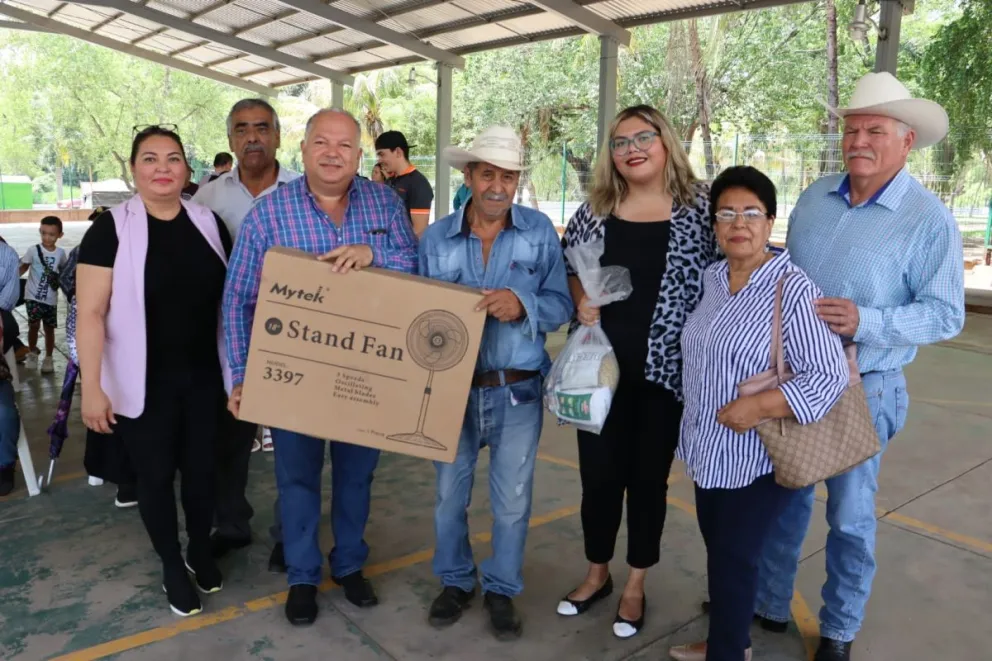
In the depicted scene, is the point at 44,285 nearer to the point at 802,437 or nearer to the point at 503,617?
the point at 503,617

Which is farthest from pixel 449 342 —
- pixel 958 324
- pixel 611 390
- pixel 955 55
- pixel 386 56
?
pixel 955 55

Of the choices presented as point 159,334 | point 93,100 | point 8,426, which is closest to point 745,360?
point 159,334

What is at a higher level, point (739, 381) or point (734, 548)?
point (739, 381)

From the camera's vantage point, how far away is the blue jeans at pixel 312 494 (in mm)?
2877

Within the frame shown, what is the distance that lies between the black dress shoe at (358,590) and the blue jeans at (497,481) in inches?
11.6

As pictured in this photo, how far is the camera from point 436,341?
2.56 meters

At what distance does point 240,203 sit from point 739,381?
91.0 inches

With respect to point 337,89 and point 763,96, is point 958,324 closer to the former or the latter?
point 337,89

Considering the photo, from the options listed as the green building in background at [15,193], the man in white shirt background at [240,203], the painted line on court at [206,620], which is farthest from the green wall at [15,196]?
the painted line on court at [206,620]

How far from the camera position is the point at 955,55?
523 inches

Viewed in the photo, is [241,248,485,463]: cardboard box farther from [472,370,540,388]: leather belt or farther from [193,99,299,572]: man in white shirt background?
[193,99,299,572]: man in white shirt background

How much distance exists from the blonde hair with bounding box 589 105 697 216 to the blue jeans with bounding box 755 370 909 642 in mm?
863

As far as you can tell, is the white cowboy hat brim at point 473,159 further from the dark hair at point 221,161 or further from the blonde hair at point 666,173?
the dark hair at point 221,161

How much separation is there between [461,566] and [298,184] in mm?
1553
